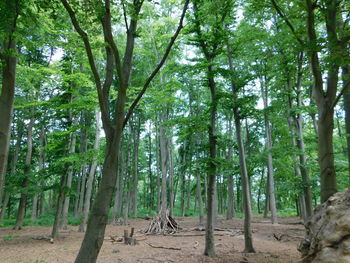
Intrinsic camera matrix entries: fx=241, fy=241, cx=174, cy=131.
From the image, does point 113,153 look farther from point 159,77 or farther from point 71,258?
point 159,77

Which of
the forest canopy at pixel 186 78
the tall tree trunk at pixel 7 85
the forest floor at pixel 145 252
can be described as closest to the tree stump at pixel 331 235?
the forest canopy at pixel 186 78

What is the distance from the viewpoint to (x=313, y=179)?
10734 mm

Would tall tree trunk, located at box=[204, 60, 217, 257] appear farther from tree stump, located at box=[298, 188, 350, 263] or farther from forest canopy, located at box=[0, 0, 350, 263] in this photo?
tree stump, located at box=[298, 188, 350, 263]

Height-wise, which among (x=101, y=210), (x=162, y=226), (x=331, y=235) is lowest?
(x=162, y=226)

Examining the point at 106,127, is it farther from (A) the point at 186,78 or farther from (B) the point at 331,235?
(A) the point at 186,78

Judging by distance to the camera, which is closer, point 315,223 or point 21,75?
point 315,223

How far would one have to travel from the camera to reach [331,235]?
3.49 m

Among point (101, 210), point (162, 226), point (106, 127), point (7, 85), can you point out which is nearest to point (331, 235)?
point (101, 210)

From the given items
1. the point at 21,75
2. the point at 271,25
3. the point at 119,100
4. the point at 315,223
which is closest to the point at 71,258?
the point at 119,100

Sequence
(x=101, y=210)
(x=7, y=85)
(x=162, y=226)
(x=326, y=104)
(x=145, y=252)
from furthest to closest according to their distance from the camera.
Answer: (x=162, y=226) < (x=145, y=252) < (x=326, y=104) < (x=7, y=85) < (x=101, y=210)

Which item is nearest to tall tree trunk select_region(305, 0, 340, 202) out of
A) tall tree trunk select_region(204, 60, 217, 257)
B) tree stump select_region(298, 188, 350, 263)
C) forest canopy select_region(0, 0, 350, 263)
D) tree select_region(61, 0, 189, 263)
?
forest canopy select_region(0, 0, 350, 263)

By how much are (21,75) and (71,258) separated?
845cm

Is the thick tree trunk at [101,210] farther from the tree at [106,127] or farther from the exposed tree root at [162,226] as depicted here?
the exposed tree root at [162,226]

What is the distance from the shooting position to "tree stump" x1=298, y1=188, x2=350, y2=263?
3215 mm
